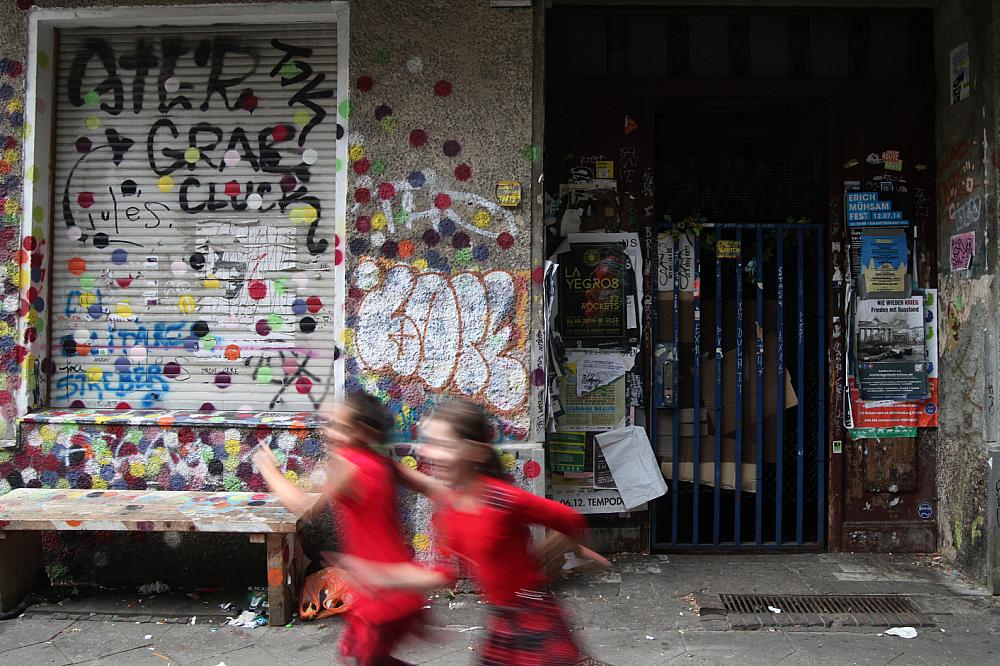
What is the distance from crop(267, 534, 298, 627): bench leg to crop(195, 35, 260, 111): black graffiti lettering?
289 cm

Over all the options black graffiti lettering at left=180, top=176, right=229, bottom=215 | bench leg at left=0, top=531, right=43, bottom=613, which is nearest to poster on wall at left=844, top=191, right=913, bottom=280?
black graffiti lettering at left=180, top=176, right=229, bottom=215

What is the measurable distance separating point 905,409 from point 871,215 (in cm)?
138

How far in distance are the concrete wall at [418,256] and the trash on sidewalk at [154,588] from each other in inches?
4.1

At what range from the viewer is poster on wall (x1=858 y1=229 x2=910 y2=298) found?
5836 mm

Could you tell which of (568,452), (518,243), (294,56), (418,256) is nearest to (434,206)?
(418,256)

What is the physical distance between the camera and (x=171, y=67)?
5.66 metres

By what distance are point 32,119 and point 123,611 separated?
319 cm

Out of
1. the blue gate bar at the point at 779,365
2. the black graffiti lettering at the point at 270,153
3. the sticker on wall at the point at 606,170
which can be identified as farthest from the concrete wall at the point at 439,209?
the blue gate bar at the point at 779,365

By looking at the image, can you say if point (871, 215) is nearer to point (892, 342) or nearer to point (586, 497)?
point (892, 342)

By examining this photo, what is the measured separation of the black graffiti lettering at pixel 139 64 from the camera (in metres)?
5.68

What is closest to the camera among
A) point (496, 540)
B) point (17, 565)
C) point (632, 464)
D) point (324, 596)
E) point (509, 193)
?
point (496, 540)

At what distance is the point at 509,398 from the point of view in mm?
5262

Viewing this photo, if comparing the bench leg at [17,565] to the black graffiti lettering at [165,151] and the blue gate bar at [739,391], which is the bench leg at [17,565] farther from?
the blue gate bar at [739,391]

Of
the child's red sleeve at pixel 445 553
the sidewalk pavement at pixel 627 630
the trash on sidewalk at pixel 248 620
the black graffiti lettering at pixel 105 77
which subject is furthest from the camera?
the black graffiti lettering at pixel 105 77
